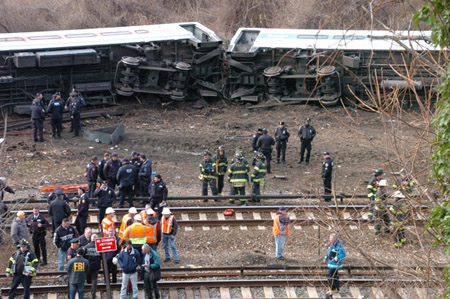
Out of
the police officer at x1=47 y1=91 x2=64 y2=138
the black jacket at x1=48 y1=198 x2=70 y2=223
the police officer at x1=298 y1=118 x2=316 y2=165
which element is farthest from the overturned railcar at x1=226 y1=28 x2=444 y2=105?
the black jacket at x1=48 y1=198 x2=70 y2=223

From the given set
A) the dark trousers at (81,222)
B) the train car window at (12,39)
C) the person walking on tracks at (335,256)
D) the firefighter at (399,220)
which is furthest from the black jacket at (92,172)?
the train car window at (12,39)

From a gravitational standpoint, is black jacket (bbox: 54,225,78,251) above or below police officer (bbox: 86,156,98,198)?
below

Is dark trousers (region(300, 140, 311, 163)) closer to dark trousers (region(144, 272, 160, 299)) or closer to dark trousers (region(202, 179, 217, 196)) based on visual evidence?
dark trousers (region(202, 179, 217, 196))

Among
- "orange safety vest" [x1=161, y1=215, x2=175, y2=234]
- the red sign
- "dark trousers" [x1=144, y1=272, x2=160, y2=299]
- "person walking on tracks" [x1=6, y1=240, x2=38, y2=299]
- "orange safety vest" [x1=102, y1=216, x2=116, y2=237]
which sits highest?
the red sign

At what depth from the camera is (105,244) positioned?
13414 mm

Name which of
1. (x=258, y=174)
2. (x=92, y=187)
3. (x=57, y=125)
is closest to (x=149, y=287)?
(x=92, y=187)

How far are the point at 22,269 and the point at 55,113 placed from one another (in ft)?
31.7

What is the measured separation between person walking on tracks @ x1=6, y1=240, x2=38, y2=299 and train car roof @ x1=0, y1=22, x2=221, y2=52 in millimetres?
11954

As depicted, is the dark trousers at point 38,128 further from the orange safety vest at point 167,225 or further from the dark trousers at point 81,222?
the orange safety vest at point 167,225

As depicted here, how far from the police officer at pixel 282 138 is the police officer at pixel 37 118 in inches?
283

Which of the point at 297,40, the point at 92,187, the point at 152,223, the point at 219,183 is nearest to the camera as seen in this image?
the point at 152,223

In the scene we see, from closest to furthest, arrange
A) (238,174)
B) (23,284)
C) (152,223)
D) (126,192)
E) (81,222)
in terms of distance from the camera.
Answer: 1. (23,284)
2. (152,223)
3. (81,222)
4. (126,192)
5. (238,174)

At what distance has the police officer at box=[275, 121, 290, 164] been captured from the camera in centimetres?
2142

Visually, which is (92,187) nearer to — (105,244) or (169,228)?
(169,228)
